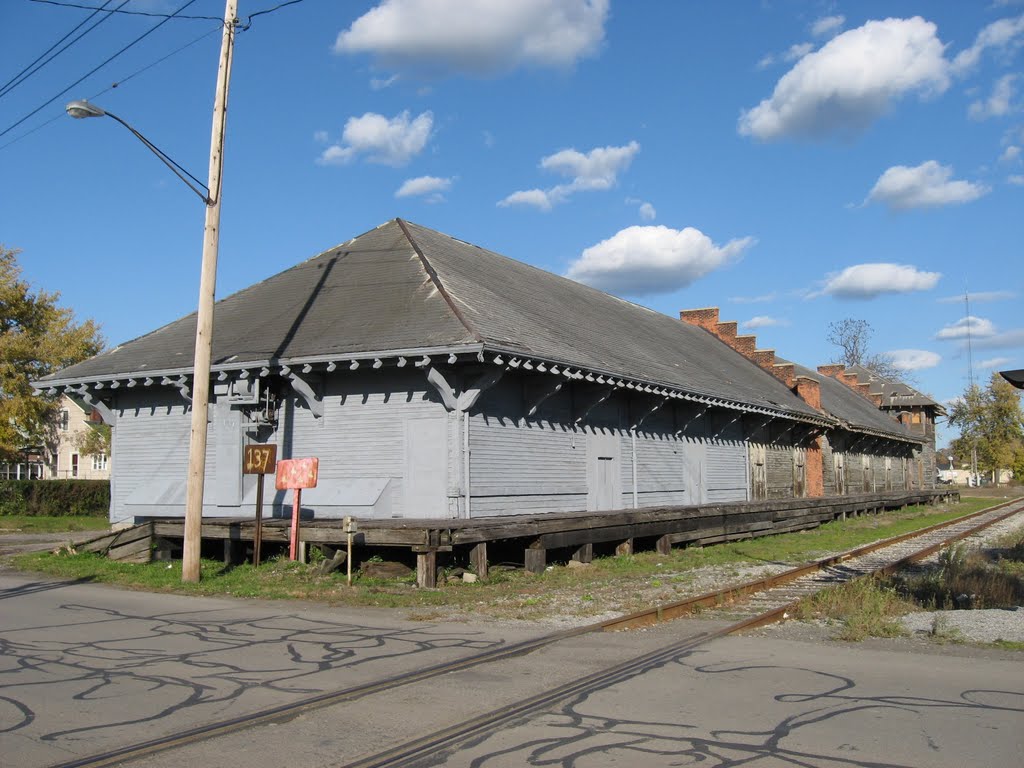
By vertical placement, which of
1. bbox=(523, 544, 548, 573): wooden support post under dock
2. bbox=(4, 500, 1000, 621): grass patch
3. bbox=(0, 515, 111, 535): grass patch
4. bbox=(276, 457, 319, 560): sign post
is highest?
bbox=(276, 457, 319, 560): sign post

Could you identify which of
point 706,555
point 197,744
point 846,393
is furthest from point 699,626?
point 846,393

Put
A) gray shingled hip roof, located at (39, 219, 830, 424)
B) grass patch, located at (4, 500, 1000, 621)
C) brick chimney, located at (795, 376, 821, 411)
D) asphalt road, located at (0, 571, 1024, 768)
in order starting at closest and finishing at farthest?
asphalt road, located at (0, 571, 1024, 768), grass patch, located at (4, 500, 1000, 621), gray shingled hip roof, located at (39, 219, 830, 424), brick chimney, located at (795, 376, 821, 411)

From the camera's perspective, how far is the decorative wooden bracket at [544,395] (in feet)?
56.7

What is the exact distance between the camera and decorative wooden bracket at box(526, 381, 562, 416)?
17297 millimetres

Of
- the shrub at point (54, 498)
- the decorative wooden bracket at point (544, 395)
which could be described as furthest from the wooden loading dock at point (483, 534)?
the shrub at point (54, 498)

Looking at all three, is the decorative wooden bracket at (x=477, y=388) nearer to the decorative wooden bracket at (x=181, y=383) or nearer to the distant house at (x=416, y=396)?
the distant house at (x=416, y=396)

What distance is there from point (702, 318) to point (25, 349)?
30.4m

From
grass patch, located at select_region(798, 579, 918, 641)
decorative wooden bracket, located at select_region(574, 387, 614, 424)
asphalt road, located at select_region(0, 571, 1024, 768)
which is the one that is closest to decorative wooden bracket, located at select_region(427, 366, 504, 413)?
decorative wooden bracket, located at select_region(574, 387, 614, 424)

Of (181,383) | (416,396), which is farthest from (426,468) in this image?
(181,383)

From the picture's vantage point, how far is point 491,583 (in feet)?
47.5

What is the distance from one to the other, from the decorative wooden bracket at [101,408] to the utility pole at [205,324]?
7.42 m

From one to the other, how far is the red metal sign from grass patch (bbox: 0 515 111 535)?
1618cm

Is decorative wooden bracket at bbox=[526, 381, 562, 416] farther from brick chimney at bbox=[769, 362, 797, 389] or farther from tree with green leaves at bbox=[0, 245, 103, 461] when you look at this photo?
tree with green leaves at bbox=[0, 245, 103, 461]

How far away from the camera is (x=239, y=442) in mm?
18234
